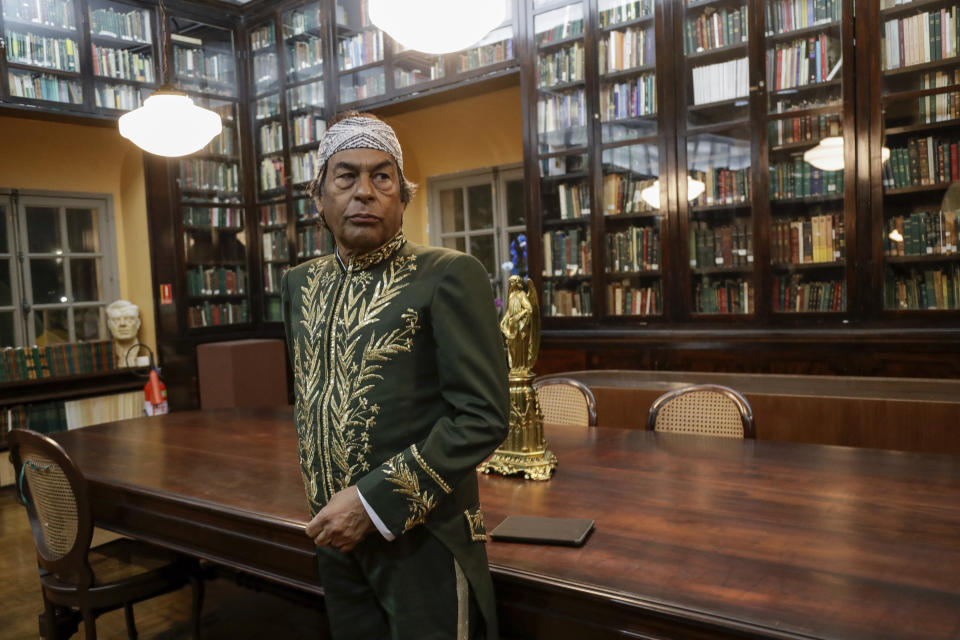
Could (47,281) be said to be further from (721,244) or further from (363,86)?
(721,244)

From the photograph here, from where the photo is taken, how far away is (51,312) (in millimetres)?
5523

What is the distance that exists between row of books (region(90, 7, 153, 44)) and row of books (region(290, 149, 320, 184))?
4.61ft

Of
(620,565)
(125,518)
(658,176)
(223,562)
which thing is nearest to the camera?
(620,565)

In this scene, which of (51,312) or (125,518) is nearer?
(125,518)

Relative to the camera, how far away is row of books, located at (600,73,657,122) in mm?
4148

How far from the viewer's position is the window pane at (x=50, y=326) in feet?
17.8

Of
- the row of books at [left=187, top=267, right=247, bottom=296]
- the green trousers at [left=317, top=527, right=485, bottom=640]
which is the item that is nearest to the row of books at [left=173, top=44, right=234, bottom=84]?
the row of books at [left=187, top=267, right=247, bottom=296]

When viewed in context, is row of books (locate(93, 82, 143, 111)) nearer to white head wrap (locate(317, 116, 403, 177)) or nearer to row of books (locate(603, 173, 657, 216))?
row of books (locate(603, 173, 657, 216))

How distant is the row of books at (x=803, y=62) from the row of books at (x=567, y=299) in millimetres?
1580

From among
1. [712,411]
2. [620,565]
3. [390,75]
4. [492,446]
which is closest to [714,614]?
[620,565]

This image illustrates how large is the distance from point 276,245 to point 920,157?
4867mm

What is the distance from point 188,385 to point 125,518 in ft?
13.5

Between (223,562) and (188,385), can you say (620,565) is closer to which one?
(223,562)

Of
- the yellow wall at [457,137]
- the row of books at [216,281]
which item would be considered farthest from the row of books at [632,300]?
the row of books at [216,281]
